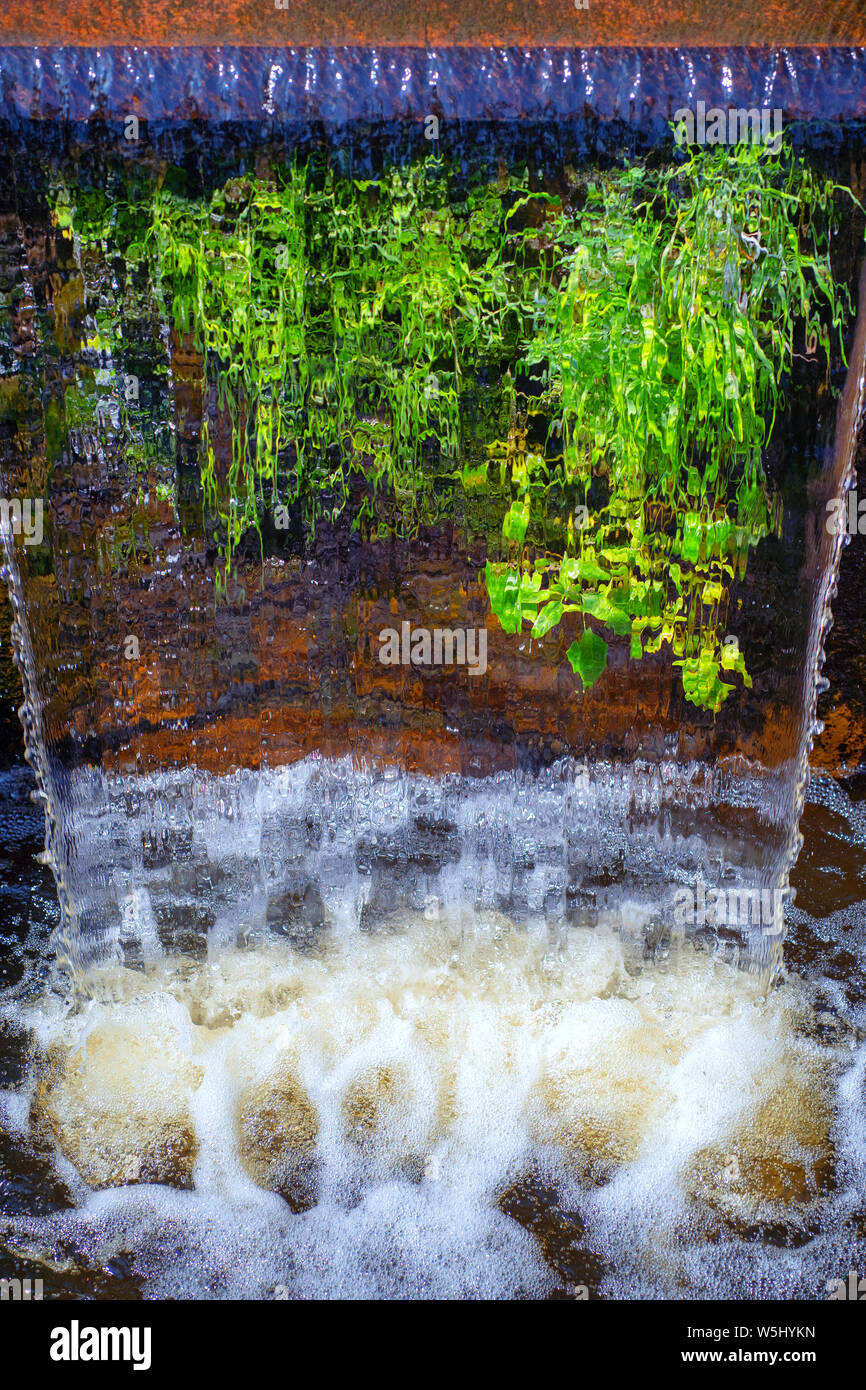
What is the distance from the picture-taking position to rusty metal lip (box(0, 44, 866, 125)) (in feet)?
8.37

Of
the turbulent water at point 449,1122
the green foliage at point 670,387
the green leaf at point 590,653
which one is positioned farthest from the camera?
the green leaf at point 590,653

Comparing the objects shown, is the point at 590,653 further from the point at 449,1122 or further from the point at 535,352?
the point at 449,1122

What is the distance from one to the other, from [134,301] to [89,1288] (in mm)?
2546

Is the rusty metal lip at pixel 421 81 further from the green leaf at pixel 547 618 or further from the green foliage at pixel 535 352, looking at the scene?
the green leaf at pixel 547 618

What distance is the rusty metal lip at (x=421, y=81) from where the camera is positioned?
2.55 metres

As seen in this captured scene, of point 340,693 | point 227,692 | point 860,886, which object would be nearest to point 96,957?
point 227,692

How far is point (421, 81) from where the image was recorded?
2596 mm

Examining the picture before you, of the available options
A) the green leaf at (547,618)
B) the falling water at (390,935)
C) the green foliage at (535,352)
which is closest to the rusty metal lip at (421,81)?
the falling water at (390,935)

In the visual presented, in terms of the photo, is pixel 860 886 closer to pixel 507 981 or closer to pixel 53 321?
pixel 507 981

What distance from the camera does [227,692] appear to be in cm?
338

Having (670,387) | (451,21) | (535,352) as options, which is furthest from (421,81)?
(670,387)

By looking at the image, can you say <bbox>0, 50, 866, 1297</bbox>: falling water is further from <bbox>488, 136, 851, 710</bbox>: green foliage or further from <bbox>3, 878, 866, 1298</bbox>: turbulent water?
<bbox>488, 136, 851, 710</bbox>: green foliage

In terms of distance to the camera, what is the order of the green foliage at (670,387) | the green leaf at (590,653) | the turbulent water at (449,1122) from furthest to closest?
the green leaf at (590,653) < the green foliage at (670,387) < the turbulent water at (449,1122)

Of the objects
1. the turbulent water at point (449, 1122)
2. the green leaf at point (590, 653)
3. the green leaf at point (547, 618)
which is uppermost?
the green leaf at point (547, 618)
